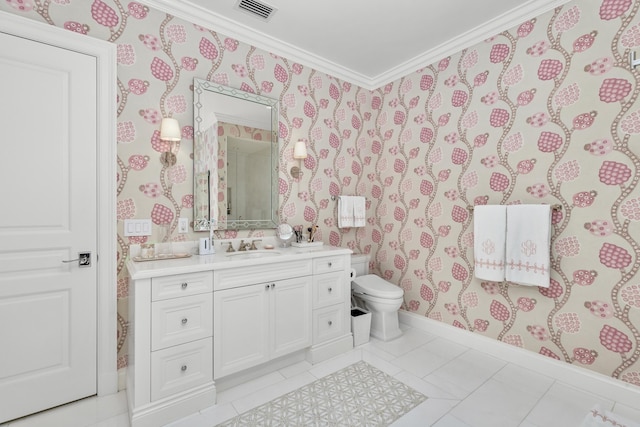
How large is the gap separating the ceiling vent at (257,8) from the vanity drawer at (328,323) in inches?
90.7

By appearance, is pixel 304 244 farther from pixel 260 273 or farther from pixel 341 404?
pixel 341 404

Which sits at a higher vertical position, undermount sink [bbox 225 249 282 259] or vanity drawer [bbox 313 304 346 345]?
undermount sink [bbox 225 249 282 259]

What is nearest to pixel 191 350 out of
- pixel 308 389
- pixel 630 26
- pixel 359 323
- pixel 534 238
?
pixel 308 389

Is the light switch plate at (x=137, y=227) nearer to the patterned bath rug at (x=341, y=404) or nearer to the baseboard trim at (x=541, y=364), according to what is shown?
the patterned bath rug at (x=341, y=404)

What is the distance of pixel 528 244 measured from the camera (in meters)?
2.09

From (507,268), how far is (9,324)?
3178mm

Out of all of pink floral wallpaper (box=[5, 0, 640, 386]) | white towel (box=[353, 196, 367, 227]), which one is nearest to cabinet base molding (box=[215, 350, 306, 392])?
pink floral wallpaper (box=[5, 0, 640, 386])

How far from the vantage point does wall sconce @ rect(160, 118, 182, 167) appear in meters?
2.03

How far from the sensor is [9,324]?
1.63m

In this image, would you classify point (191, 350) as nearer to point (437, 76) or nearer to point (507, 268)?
point (507, 268)

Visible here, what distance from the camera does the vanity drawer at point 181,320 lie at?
1.60 m

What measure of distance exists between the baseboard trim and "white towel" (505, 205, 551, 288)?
560 mm

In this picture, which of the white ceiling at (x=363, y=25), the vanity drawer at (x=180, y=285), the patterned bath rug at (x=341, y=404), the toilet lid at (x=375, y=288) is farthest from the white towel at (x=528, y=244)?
the vanity drawer at (x=180, y=285)

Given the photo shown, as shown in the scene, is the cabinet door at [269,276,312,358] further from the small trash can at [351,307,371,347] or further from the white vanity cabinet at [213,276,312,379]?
the small trash can at [351,307,371,347]
